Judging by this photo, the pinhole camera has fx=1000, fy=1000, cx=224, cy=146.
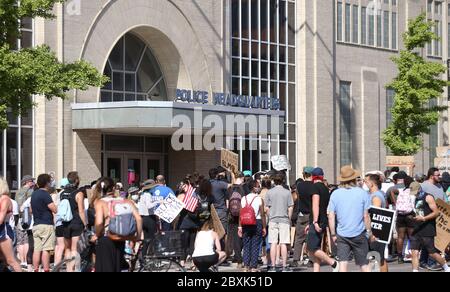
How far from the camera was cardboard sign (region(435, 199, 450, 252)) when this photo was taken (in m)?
21.0

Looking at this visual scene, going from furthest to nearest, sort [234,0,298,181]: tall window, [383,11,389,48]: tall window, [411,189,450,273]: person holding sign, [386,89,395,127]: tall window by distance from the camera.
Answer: [386,89,395,127]: tall window → [383,11,389,48]: tall window → [234,0,298,181]: tall window → [411,189,450,273]: person holding sign

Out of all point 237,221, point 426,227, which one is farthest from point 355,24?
point 426,227

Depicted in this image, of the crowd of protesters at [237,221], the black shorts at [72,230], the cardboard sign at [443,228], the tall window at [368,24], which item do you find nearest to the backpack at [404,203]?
the crowd of protesters at [237,221]

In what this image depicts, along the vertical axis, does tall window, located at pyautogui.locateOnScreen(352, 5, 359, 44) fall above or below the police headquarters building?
above

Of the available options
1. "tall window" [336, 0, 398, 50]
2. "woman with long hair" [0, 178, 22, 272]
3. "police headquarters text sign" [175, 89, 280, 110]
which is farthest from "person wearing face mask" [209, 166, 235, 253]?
"tall window" [336, 0, 398, 50]

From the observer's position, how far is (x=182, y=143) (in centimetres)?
3741

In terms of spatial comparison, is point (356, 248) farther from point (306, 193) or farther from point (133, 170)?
point (133, 170)

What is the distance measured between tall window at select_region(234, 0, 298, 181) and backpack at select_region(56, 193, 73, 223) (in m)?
19.9

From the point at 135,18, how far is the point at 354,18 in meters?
14.6

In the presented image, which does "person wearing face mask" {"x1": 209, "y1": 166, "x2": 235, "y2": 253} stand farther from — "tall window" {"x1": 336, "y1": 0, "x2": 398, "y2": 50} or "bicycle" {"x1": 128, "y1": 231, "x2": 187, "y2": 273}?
"tall window" {"x1": 336, "y1": 0, "x2": 398, "y2": 50}

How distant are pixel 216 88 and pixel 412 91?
396 inches

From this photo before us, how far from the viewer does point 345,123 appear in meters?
45.9
